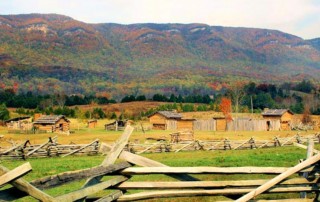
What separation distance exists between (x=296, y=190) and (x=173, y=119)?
6375 centimetres

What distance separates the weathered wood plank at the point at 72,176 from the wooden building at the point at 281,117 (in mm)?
65109

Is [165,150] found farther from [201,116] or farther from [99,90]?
[99,90]

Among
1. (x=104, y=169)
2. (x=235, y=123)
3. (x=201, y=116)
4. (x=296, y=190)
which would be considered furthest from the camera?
(x=201, y=116)

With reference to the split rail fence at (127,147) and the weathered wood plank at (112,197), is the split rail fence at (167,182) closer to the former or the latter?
the weathered wood plank at (112,197)

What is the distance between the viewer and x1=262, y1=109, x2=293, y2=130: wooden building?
7002 cm

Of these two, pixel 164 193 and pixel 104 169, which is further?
pixel 164 193

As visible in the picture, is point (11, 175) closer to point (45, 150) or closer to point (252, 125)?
point (45, 150)

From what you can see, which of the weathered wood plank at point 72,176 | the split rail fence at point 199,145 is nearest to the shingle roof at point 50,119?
the split rail fence at point 199,145

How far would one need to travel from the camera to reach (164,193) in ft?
23.1

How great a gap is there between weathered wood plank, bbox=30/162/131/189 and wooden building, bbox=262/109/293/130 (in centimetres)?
6511

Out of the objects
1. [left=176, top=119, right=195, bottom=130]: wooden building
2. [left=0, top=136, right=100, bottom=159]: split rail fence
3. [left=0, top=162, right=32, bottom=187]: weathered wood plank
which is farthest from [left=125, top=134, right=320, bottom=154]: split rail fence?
[left=176, top=119, right=195, bottom=130]: wooden building

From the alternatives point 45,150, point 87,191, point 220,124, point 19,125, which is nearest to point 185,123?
point 220,124

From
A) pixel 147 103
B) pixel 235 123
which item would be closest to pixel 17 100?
pixel 147 103

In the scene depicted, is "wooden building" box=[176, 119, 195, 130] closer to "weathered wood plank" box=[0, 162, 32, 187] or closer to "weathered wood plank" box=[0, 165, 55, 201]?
"weathered wood plank" box=[0, 165, 55, 201]
